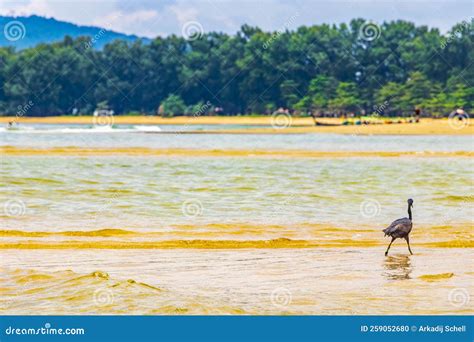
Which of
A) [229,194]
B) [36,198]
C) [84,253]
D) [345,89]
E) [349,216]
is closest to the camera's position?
[84,253]

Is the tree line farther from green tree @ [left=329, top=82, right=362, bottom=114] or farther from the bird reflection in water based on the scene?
the bird reflection in water

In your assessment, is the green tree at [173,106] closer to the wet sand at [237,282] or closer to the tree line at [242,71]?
the tree line at [242,71]

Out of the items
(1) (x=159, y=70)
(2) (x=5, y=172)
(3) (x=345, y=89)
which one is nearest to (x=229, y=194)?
(2) (x=5, y=172)

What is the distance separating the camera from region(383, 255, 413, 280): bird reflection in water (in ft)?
46.7

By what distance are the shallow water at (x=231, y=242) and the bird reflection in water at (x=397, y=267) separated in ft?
0.05

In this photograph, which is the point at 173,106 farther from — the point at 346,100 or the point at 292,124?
the point at 292,124

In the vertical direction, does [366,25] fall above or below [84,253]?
above

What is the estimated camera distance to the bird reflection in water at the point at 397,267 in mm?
14242

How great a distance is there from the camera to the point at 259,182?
103ft

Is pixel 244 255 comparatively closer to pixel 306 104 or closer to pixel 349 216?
pixel 349 216

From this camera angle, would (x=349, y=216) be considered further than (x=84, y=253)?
Yes

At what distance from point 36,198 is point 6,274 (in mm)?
11692

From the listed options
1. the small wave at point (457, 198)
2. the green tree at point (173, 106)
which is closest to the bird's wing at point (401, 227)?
the small wave at point (457, 198)

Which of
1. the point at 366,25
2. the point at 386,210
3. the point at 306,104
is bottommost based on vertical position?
the point at 386,210
